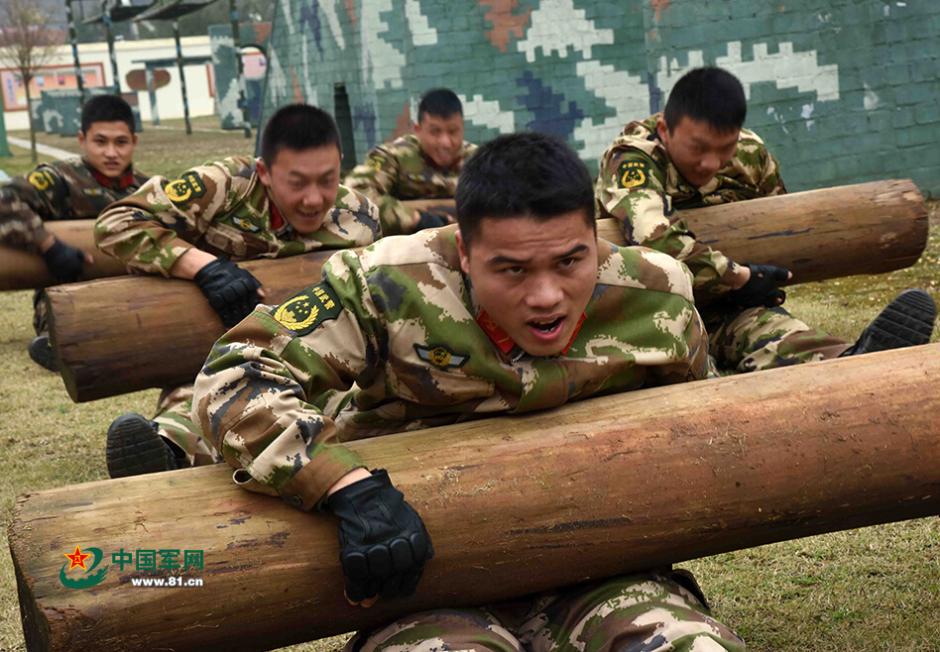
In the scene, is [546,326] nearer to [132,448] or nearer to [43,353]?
[132,448]

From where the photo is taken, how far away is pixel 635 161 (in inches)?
203

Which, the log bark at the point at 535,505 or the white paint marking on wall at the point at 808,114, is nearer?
the log bark at the point at 535,505

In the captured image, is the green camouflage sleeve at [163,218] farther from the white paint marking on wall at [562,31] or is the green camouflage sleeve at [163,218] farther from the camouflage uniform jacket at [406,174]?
the white paint marking on wall at [562,31]

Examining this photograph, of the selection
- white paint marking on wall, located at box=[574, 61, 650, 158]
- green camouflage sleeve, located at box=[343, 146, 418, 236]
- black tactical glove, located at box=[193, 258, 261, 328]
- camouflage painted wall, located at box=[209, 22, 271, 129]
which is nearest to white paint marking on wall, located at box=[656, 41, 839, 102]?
white paint marking on wall, located at box=[574, 61, 650, 158]

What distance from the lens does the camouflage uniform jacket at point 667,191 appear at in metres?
4.90

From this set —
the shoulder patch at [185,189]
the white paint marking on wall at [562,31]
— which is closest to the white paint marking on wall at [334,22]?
the white paint marking on wall at [562,31]

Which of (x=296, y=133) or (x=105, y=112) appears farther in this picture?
(x=105, y=112)

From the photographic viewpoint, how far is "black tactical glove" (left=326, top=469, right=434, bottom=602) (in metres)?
2.20

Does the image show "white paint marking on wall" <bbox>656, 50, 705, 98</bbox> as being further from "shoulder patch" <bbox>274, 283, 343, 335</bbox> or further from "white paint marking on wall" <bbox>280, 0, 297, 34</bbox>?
"shoulder patch" <bbox>274, 283, 343, 335</bbox>

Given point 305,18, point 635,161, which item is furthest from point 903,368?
point 305,18

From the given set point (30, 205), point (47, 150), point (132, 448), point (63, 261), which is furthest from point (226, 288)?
point (47, 150)

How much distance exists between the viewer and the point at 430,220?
262 inches

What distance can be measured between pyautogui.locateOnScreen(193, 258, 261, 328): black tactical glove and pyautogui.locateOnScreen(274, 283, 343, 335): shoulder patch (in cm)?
190

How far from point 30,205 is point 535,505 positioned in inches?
169
